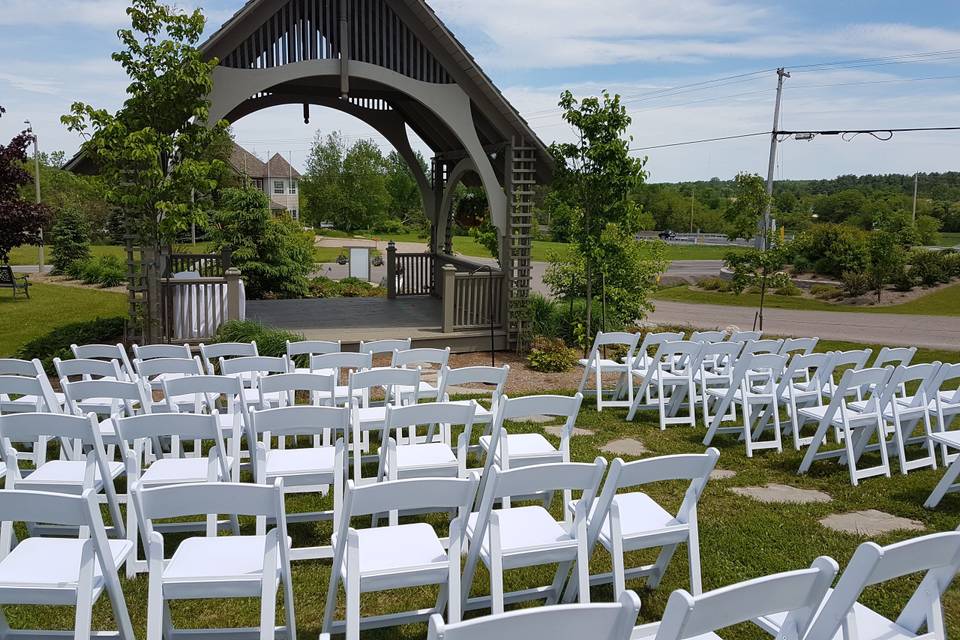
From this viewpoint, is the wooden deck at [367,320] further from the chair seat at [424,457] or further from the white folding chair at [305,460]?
the white folding chair at [305,460]

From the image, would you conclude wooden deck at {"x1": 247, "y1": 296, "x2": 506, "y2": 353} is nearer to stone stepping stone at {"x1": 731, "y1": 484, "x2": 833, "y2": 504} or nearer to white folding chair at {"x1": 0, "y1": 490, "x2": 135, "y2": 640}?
stone stepping stone at {"x1": 731, "y1": 484, "x2": 833, "y2": 504}

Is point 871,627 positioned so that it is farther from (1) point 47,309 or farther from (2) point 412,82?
(1) point 47,309

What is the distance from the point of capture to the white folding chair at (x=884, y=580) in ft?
8.00

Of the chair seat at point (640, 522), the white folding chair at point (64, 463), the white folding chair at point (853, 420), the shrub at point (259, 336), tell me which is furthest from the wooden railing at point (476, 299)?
the chair seat at point (640, 522)

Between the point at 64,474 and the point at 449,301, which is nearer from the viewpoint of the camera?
the point at 64,474

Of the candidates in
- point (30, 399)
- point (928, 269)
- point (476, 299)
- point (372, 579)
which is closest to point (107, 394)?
point (30, 399)

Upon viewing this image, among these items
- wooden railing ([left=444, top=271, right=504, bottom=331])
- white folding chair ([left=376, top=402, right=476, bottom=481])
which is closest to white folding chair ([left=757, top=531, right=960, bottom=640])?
white folding chair ([left=376, top=402, right=476, bottom=481])

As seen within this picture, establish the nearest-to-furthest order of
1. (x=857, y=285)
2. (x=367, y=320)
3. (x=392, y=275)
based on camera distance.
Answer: (x=367, y=320)
(x=392, y=275)
(x=857, y=285)

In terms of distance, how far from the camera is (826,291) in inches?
1102

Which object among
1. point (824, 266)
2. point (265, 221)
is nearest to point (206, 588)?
point (265, 221)

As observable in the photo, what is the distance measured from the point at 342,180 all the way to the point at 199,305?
55.7 meters

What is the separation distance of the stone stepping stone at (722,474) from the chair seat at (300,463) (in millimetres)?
3373

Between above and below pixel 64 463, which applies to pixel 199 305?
above

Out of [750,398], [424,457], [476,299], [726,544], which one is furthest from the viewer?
[476,299]
